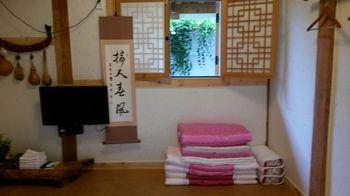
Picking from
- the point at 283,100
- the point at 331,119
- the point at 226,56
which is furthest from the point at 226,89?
the point at 331,119

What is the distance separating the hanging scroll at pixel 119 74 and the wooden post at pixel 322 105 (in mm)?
1835

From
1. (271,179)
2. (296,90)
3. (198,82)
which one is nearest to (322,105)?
(296,90)

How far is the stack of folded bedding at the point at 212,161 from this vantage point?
117 inches

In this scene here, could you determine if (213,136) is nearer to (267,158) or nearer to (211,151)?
(211,151)

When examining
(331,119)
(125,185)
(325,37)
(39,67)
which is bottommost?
(125,185)

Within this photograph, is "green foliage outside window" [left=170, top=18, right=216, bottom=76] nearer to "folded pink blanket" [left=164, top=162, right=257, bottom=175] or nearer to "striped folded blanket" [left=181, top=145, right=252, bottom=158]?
"striped folded blanket" [left=181, top=145, right=252, bottom=158]

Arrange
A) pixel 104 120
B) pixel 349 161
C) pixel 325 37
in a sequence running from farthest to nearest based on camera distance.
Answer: pixel 104 120 → pixel 325 37 → pixel 349 161

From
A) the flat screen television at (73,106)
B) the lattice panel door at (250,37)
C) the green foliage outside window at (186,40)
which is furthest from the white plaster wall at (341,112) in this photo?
the flat screen television at (73,106)

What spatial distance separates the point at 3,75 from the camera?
3.23 m

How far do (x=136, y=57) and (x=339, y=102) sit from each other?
6.60 feet

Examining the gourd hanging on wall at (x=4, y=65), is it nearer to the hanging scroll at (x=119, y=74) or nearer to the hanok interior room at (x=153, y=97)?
the hanok interior room at (x=153, y=97)

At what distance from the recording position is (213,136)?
10.0 feet

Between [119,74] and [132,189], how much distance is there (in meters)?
1.20

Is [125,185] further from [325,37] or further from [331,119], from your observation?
[325,37]
